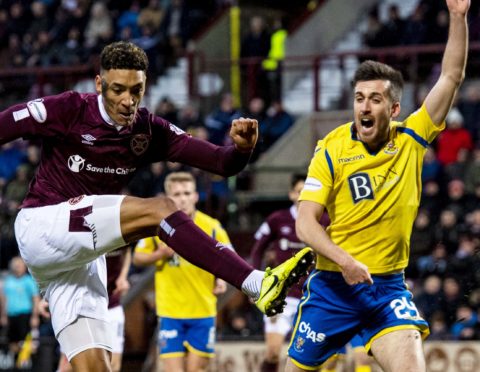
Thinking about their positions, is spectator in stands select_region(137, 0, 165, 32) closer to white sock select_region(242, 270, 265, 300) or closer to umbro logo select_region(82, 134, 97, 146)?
umbro logo select_region(82, 134, 97, 146)

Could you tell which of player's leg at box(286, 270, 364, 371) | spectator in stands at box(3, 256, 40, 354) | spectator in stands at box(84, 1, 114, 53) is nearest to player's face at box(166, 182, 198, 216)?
player's leg at box(286, 270, 364, 371)

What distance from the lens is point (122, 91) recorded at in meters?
6.46

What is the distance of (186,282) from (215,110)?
315 inches

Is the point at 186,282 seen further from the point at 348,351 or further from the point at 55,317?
the point at 55,317

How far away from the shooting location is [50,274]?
6625 millimetres

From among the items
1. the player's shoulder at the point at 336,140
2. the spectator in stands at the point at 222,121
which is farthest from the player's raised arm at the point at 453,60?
the spectator in stands at the point at 222,121

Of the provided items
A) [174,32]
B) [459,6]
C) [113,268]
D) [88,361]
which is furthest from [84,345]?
[174,32]

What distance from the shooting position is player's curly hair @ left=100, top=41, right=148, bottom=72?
21.1ft

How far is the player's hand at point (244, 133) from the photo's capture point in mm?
6258

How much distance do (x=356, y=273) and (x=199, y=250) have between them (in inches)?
34.1

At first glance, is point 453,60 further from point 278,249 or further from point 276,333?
point 276,333

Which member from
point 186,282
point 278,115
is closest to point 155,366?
point 186,282

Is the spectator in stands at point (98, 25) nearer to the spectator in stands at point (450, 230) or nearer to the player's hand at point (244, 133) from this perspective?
the spectator in stands at point (450, 230)

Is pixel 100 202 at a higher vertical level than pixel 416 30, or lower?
lower
